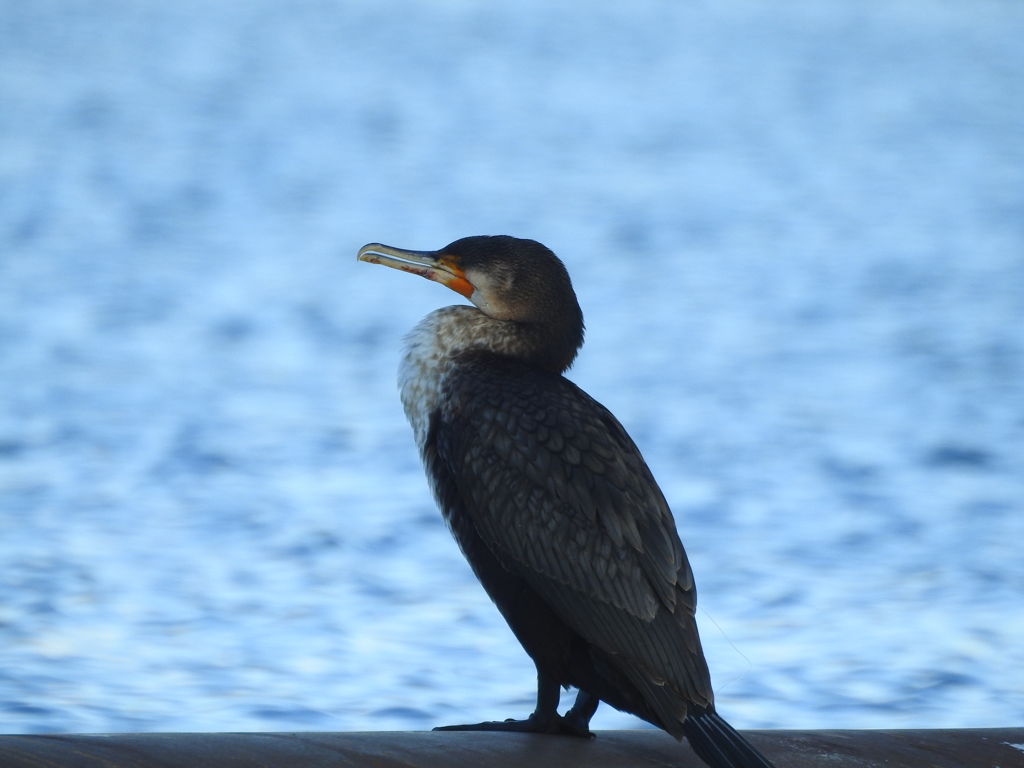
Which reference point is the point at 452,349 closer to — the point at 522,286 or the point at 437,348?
the point at 437,348

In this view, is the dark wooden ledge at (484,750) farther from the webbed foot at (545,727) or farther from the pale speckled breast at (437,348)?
the pale speckled breast at (437,348)

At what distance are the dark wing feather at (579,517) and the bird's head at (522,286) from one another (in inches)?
5.6

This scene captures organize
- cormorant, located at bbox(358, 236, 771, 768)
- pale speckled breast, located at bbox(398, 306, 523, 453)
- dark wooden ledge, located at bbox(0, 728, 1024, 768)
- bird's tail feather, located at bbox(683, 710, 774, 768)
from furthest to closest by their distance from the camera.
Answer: pale speckled breast, located at bbox(398, 306, 523, 453) → cormorant, located at bbox(358, 236, 771, 768) → bird's tail feather, located at bbox(683, 710, 774, 768) → dark wooden ledge, located at bbox(0, 728, 1024, 768)

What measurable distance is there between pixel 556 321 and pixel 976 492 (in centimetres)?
374

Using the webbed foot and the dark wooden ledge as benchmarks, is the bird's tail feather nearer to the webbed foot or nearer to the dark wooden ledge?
the dark wooden ledge

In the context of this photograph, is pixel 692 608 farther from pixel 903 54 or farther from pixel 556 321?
pixel 903 54

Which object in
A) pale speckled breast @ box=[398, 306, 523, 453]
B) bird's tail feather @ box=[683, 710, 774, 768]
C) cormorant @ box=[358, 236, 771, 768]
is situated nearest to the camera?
bird's tail feather @ box=[683, 710, 774, 768]

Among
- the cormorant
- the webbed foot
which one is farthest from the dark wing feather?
the webbed foot

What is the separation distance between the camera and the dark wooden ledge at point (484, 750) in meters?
1.40

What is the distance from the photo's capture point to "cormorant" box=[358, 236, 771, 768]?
186cm

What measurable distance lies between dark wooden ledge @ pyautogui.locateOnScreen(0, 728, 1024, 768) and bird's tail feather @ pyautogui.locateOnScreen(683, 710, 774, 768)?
45mm

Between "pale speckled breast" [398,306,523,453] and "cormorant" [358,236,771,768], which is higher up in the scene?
"pale speckled breast" [398,306,523,453]

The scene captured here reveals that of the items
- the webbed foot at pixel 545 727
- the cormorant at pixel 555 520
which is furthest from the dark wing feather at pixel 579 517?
the webbed foot at pixel 545 727

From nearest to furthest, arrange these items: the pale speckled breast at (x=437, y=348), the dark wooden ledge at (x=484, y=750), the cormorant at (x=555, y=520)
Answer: the dark wooden ledge at (x=484, y=750) → the cormorant at (x=555, y=520) → the pale speckled breast at (x=437, y=348)
